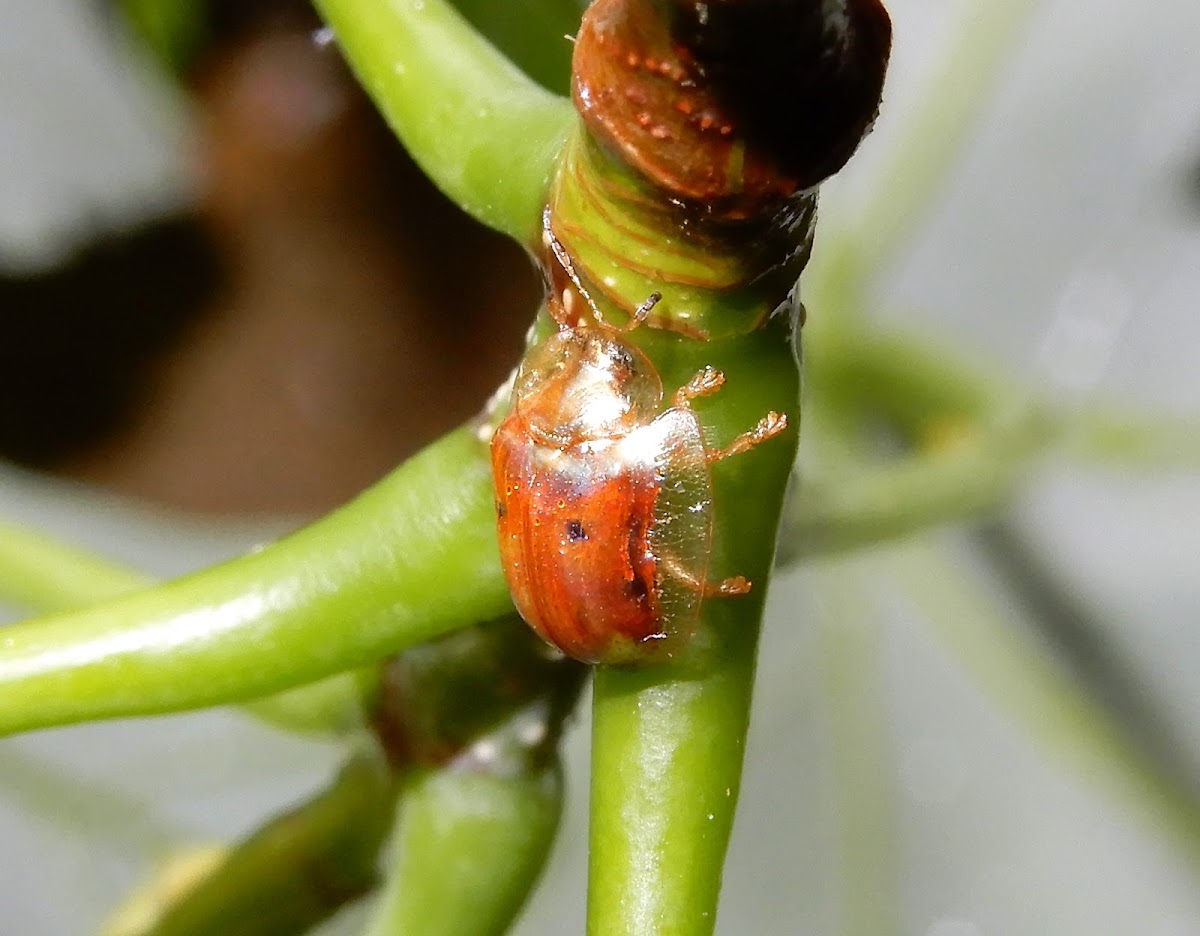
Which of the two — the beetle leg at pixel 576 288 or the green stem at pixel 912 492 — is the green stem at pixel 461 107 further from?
the green stem at pixel 912 492

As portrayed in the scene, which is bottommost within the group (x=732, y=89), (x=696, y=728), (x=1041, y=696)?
(x=1041, y=696)

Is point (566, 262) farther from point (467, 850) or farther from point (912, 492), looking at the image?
point (912, 492)

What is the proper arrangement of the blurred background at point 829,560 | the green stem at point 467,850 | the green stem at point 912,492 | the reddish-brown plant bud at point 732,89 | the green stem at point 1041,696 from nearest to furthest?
1. the reddish-brown plant bud at point 732,89
2. the green stem at point 467,850
3. the green stem at point 912,492
4. the blurred background at point 829,560
5. the green stem at point 1041,696

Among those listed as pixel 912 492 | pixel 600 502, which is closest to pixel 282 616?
pixel 600 502

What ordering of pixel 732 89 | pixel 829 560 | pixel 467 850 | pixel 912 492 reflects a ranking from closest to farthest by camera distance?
pixel 732 89 < pixel 467 850 < pixel 912 492 < pixel 829 560

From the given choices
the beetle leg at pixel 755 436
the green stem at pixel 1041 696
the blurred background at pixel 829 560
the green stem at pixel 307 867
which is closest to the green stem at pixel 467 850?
the green stem at pixel 307 867

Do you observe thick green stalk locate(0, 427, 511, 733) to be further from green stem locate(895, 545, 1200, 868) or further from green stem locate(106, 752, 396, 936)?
green stem locate(895, 545, 1200, 868)
